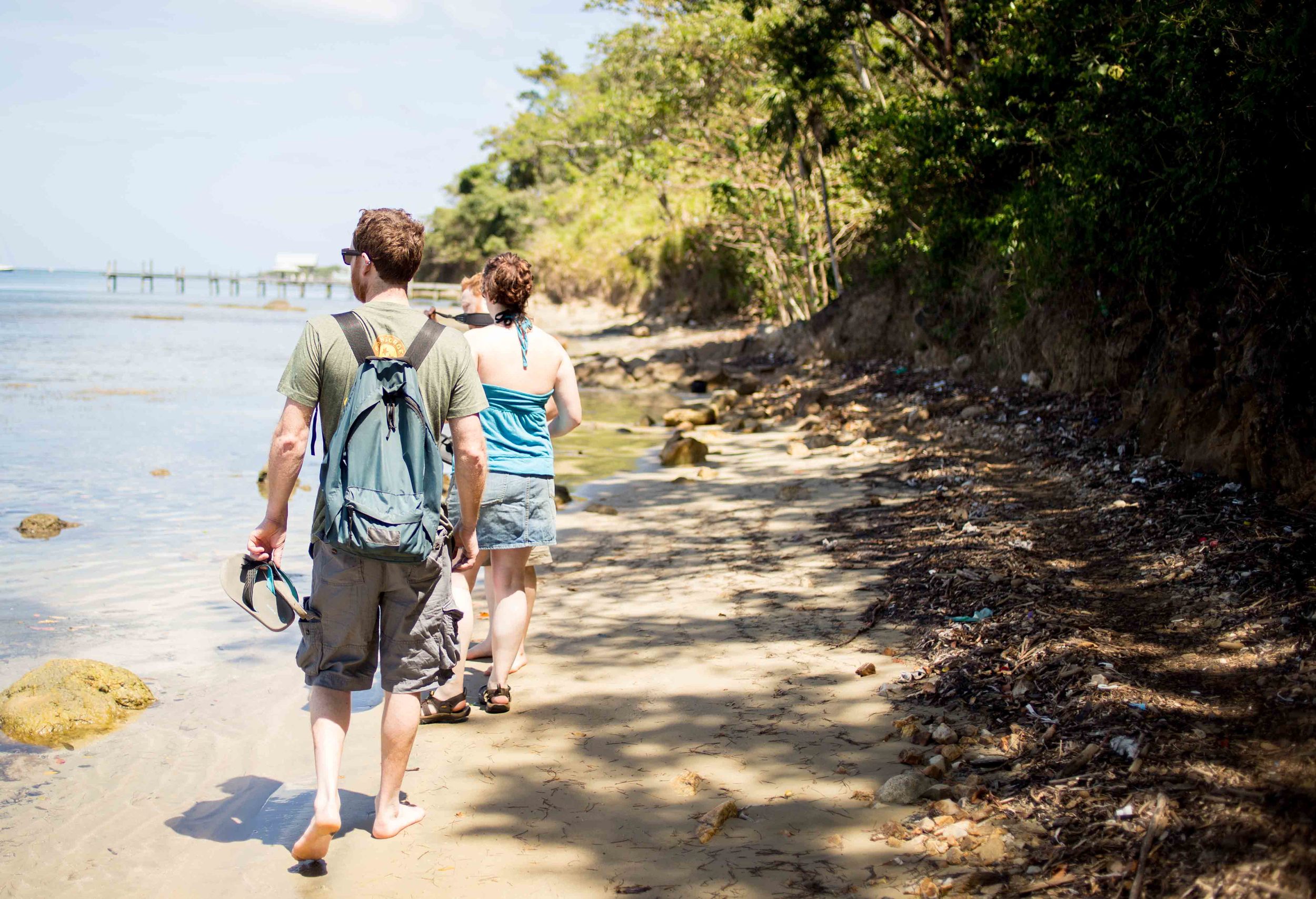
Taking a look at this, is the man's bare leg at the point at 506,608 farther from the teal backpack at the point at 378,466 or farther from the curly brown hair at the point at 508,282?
the teal backpack at the point at 378,466

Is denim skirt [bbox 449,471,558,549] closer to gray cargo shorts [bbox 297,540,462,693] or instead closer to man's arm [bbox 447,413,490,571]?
man's arm [bbox 447,413,490,571]

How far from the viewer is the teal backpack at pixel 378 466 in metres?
2.98

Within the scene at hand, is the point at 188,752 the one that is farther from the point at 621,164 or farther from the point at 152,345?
the point at 152,345

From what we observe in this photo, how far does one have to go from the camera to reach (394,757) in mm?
3297

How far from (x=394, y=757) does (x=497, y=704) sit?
106 cm

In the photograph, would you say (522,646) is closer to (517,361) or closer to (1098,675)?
(517,361)

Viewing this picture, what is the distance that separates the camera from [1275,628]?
3.82 meters

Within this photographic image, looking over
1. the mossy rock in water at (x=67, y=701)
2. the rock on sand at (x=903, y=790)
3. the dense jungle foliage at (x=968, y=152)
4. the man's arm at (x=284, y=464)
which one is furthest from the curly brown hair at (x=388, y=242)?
the dense jungle foliage at (x=968, y=152)

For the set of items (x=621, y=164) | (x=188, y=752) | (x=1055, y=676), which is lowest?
(x=188, y=752)

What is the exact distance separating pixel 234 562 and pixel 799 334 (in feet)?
54.5

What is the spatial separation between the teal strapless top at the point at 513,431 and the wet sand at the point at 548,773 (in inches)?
43.5

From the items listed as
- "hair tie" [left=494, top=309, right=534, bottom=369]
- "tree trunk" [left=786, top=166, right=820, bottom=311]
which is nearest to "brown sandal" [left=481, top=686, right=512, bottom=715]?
"hair tie" [left=494, top=309, right=534, bottom=369]

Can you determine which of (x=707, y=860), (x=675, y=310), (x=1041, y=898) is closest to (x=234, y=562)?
(x=707, y=860)

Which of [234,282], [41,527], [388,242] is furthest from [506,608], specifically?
[234,282]
